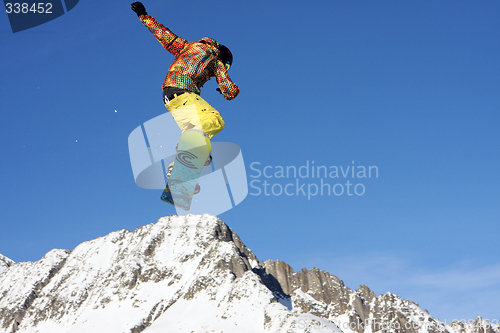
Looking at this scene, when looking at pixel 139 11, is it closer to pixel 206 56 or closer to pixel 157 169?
pixel 206 56

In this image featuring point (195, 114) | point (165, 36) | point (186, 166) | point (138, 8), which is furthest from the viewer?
point (138, 8)

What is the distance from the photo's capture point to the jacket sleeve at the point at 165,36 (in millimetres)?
7641

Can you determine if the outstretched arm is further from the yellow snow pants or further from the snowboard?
the snowboard

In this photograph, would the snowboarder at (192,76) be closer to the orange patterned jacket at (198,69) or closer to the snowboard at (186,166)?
the orange patterned jacket at (198,69)

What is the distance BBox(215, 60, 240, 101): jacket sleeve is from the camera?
6914 millimetres

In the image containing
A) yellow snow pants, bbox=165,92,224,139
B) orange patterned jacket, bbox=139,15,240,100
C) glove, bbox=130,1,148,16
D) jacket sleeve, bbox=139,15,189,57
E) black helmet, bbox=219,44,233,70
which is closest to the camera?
yellow snow pants, bbox=165,92,224,139

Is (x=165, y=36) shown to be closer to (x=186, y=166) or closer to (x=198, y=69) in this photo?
(x=198, y=69)

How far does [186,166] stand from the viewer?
6332mm

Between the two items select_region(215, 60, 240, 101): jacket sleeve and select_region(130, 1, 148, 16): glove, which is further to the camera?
select_region(130, 1, 148, 16): glove

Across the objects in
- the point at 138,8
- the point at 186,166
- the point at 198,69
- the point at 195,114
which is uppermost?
the point at 138,8

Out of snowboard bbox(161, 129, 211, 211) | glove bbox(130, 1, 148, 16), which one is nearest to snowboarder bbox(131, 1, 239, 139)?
glove bbox(130, 1, 148, 16)

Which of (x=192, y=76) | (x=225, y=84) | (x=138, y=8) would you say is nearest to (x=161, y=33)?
(x=138, y=8)

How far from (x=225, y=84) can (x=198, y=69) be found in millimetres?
446

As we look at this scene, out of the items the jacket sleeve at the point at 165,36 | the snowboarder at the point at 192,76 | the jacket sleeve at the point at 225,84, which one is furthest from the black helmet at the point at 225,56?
the jacket sleeve at the point at 165,36
